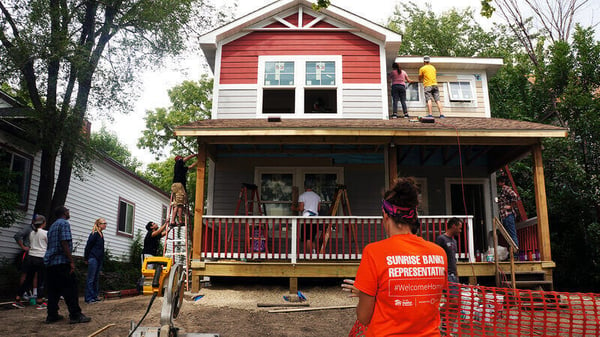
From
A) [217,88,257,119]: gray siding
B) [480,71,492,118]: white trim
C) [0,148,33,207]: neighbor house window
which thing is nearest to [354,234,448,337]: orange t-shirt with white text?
[217,88,257,119]: gray siding

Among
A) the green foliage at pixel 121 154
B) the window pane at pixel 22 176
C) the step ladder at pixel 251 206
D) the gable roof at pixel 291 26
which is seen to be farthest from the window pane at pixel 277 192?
the green foliage at pixel 121 154

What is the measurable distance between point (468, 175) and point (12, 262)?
1173 cm

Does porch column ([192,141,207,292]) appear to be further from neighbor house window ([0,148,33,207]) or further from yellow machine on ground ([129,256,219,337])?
neighbor house window ([0,148,33,207])

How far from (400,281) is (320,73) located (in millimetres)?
9965

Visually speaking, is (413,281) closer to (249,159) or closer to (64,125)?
(249,159)

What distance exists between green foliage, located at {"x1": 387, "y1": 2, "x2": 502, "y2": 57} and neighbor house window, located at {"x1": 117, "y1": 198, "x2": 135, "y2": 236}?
634 inches

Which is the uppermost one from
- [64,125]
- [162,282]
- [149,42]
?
[149,42]

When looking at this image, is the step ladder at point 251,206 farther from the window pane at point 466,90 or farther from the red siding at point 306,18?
the window pane at point 466,90

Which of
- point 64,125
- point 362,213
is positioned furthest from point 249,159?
point 64,125

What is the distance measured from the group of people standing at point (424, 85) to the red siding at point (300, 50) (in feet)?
1.61

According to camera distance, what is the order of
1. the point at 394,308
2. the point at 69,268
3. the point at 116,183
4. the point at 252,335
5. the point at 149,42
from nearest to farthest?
the point at 394,308, the point at 252,335, the point at 69,268, the point at 149,42, the point at 116,183

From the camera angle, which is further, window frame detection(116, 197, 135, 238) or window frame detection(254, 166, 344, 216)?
window frame detection(116, 197, 135, 238)

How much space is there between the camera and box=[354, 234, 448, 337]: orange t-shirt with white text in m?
2.30

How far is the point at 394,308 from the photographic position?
230 cm
